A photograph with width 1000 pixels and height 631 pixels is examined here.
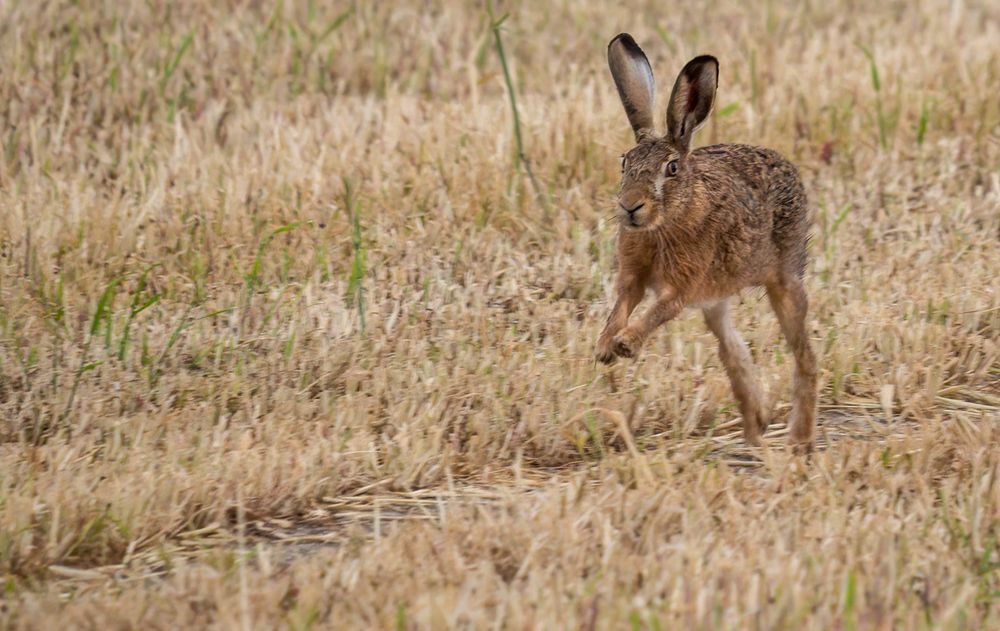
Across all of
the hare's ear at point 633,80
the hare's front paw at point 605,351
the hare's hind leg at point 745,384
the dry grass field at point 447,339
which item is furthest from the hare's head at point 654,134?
the dry grass field at point 447,339

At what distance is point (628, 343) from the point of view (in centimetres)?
449

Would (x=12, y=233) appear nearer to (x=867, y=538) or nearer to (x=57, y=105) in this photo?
(x=57, y=105)

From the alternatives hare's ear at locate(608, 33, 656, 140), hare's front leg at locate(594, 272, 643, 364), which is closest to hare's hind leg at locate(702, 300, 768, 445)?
hare's front leg at locate(594, 272, 643, 364)

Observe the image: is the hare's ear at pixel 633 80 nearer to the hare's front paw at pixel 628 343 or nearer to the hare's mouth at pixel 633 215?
the hare's mouth at pixel 633 215

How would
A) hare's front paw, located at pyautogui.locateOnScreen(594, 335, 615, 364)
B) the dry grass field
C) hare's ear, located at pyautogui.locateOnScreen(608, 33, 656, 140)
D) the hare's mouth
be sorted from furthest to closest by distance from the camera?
hare's ear, located at pyautogui.locateOnScreen(608, 33, 656, 140) < hare's front paw, located at pyautogui.locateOnScreen(594, 335, 615, 364) < the hare's mouth < the dry grass field

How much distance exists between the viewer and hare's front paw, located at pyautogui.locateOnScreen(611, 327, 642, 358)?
4.49 metres

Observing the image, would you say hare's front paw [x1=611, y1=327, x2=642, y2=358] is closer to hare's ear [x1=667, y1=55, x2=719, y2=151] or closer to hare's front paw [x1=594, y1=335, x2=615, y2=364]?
hare's front paw [x1=594, y1=335, x2=615, y2=364]

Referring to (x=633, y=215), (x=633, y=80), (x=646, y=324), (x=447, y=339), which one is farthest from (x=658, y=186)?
(x=447, y=339)

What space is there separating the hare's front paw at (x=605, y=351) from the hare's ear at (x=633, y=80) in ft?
2.39

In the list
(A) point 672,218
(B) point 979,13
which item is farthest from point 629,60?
(B) point 979,13

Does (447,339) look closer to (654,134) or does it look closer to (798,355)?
(654,134)

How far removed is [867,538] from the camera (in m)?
3.95

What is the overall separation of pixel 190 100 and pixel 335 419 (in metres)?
3.65

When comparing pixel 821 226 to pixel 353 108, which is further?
pixel 353 108
